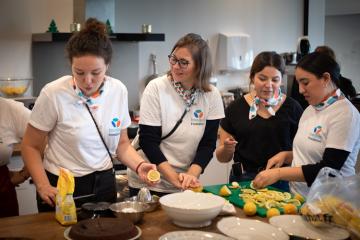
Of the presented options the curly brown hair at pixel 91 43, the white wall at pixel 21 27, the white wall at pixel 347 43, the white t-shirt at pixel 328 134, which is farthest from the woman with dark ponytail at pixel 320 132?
the white wall at pixel 347 43

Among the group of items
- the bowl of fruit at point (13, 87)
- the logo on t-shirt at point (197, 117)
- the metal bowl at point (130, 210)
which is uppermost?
the bowl of fruit at point (13, 87)

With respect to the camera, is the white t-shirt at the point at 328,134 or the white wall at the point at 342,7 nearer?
the white t-shirt at the point at 328,134

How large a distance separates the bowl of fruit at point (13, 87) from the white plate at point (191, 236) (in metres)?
2.21

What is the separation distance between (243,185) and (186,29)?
2567 millimetres

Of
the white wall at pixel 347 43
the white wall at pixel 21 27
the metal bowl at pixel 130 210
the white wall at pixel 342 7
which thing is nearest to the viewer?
the metal bowl at pixel 130 210

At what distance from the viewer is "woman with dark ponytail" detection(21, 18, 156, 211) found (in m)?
1.86

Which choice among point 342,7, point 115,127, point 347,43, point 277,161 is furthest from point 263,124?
point 347,43

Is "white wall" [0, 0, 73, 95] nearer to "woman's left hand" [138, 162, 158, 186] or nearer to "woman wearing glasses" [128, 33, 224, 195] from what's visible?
"woman wearing glasses" [128, 33, 224, 195]

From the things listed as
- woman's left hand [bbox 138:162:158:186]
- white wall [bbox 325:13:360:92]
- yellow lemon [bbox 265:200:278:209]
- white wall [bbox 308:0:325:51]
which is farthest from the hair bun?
white wall [bbox 325:13:360:92]

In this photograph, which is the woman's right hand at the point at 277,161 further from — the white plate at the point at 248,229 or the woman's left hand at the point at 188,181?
the white plate at the point at 248,229

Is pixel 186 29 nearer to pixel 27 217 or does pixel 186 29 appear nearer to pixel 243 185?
pixel 243 185

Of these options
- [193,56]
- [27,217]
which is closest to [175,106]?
[193,56]

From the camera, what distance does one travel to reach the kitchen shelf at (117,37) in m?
3.47

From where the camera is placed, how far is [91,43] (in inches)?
73.1
